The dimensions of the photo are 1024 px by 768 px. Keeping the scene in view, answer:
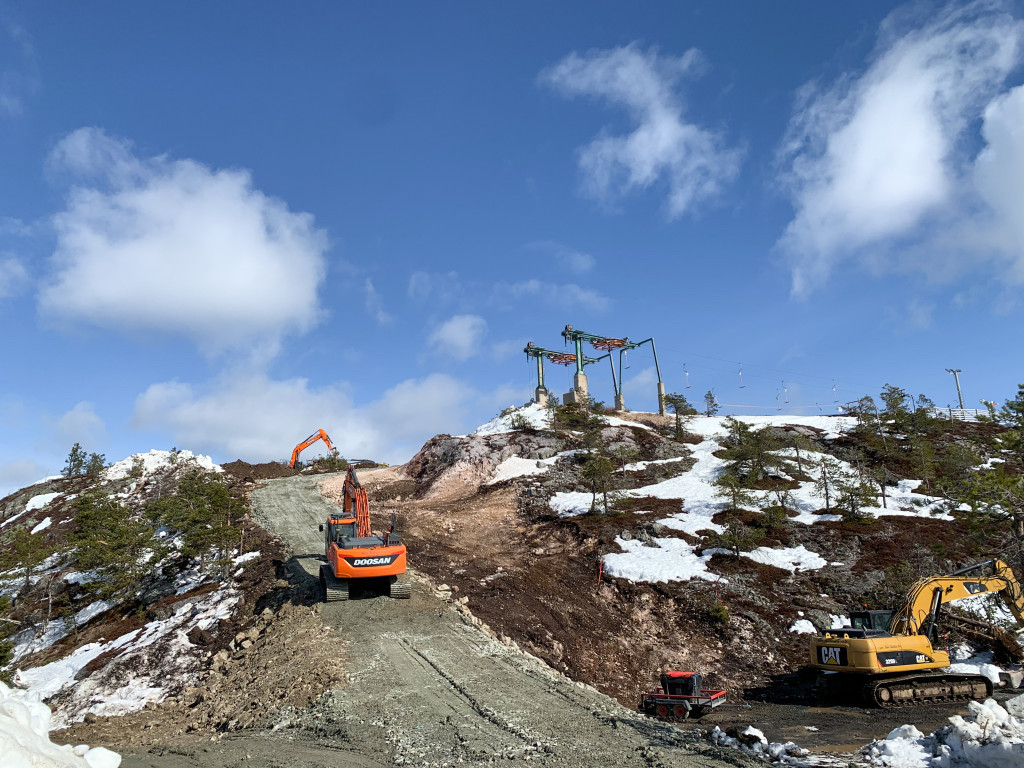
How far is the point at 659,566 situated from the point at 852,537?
982cm

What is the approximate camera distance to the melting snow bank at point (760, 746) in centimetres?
1100

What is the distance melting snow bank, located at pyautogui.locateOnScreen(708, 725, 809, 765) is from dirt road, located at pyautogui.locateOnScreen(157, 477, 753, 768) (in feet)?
1.98

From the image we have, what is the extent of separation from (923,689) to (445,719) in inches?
498

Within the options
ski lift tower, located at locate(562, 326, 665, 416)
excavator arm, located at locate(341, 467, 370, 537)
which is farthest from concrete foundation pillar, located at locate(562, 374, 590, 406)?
excavator arm, located at locate(341, 467, 370, 537)

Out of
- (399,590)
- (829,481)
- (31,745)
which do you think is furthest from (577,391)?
(31,745)

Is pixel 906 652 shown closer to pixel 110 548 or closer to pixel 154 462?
pixel 110 548

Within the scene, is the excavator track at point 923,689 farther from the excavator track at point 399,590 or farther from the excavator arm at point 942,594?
the excavator track at point 399,590

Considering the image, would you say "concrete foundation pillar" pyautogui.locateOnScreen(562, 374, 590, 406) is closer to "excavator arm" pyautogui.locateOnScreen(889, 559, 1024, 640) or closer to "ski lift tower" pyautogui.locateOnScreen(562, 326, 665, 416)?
"ski lift tower" pyautogui.locateOnScreen(562, 326, 665, 416)

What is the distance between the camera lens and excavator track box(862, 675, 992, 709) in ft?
51.7

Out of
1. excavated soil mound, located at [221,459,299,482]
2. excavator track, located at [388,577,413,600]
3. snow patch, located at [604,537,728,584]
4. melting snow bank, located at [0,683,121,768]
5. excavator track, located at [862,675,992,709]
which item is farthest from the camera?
excavated soil mound, located at [221,459,299,482]

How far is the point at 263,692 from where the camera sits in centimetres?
1510

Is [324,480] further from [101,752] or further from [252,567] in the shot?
[101,752]

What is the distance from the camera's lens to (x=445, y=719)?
41.7ft

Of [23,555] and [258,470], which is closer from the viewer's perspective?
[23,555]
